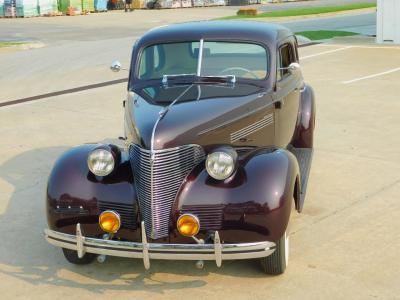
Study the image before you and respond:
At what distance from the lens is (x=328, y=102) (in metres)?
12.0

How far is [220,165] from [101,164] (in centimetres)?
95

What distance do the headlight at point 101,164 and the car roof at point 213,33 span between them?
1852mm

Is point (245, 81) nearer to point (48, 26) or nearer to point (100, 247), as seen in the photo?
point (100, 247)

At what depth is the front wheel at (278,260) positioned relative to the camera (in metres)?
5.10

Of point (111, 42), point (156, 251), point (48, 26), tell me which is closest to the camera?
point (156, 251)

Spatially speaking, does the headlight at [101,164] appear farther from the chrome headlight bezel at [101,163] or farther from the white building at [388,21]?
the white building at [388,21]

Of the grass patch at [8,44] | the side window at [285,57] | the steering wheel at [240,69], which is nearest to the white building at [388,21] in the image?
the grass patch at [8,44]

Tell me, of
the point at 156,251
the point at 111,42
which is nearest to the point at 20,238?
the point at 156,251

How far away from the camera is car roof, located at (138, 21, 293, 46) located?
21.7 ft

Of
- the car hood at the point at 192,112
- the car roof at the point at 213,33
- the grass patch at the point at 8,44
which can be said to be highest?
the car roof at the point at 213,33

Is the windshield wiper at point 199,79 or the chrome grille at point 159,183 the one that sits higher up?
the windshield wiper at point 199,79

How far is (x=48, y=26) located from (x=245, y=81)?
96.0 feet

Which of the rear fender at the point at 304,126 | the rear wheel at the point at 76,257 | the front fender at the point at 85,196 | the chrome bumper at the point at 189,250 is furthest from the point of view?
the rear fender at the point at 304,126

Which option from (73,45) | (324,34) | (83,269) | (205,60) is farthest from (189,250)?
(324,34)
